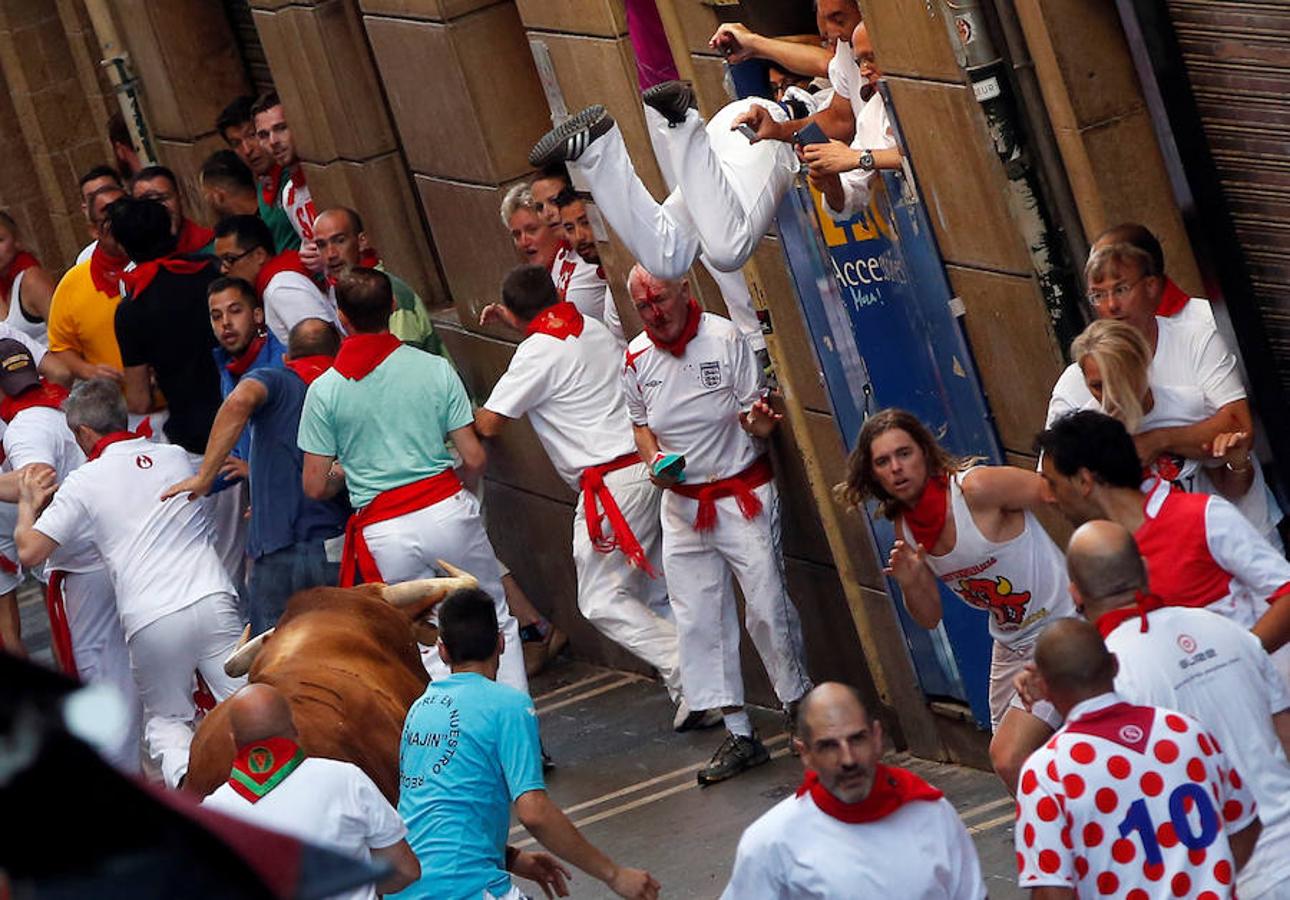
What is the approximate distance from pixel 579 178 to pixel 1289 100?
4.47m

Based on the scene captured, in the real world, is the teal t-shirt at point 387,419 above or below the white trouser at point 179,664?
above

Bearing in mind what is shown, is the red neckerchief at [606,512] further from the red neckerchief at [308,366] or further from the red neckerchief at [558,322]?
the red neckerchief at [308,366]

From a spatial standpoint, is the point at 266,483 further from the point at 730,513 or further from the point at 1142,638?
the point at 1142,638

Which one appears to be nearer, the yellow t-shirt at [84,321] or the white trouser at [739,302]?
the white trouser at [739,302]

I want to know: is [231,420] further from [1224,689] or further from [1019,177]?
[1224,689]

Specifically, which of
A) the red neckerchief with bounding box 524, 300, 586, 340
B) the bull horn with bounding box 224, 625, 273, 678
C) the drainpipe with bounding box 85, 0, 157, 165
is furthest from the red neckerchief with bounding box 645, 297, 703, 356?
the drainpipe with bounding box 85, 0, 157, 165

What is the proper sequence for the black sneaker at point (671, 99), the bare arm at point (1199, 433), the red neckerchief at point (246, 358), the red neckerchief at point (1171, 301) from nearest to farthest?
the bare arm at point (1199, 433), the red neckerchief at point (1171, 301), the black sneaker at point (671, 99), the red neckerchief at point (246, 358)

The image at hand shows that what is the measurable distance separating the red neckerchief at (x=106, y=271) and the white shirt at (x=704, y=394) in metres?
3.71

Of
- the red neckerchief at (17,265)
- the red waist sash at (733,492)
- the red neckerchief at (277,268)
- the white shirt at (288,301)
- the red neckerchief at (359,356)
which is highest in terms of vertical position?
the red neckerchief at (17,265)

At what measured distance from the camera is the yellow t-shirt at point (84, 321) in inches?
495

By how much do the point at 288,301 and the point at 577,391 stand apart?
2028 mm

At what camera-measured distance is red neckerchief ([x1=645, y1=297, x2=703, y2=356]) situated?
9734 mm

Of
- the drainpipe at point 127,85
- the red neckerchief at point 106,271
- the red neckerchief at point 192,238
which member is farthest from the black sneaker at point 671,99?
the drainpipe at point 127,85

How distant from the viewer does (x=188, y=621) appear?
34.7 ft
